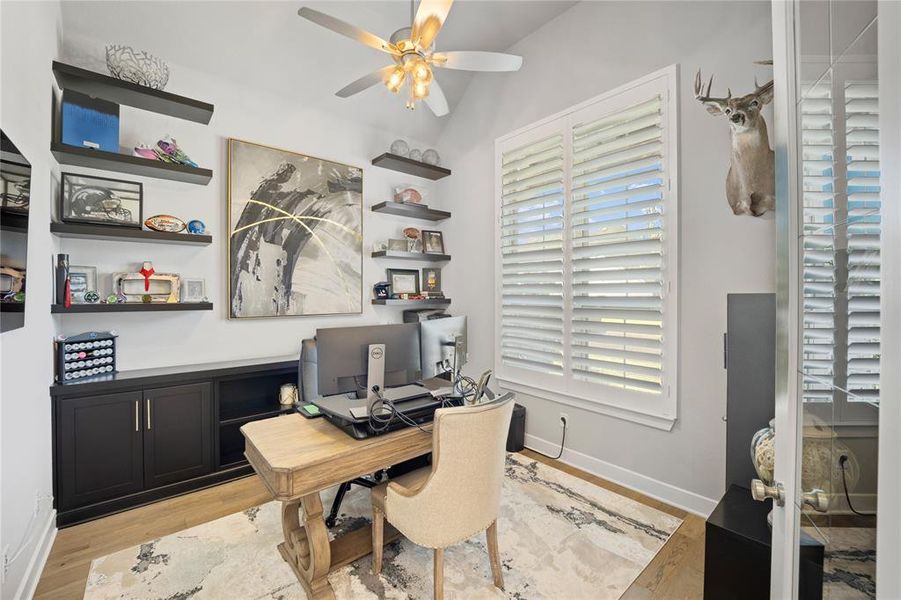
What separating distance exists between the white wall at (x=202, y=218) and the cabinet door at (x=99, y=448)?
42 centimetres

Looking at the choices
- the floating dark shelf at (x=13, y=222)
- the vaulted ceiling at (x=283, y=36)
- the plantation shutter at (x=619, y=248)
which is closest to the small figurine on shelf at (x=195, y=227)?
the vaulted ceiling at (x=283, y=36)

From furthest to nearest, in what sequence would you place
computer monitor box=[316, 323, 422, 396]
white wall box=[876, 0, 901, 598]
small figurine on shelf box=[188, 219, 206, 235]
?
small figurine on shelf box=[188, 219, 206, 235] → computer monitor box=[316, 323, 422, 396] → white wall box=[876, 0, 901, 598]

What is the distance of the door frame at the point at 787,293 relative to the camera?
0.86m

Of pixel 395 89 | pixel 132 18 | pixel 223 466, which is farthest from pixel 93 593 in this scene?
pixel 132 18

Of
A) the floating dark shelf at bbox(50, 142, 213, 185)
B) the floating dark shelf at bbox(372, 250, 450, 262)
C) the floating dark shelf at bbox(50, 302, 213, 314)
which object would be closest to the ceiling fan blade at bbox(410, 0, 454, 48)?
the floating dark shelf at bbox(50, 142, 213, 185)

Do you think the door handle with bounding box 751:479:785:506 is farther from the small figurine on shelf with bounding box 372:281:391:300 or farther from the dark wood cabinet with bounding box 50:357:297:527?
the small figurine on shelf with bounding box 372:281:391:300

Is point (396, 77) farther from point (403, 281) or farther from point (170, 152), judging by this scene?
point (403, 281)

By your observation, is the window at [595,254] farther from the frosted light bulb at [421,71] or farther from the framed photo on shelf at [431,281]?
the frosted light bulb at [421,71]

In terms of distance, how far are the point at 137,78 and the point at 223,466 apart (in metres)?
2.67

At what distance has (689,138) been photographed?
2.27m

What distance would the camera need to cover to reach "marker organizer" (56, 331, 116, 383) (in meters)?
2.20

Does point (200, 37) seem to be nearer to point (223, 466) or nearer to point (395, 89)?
point (395, 89)

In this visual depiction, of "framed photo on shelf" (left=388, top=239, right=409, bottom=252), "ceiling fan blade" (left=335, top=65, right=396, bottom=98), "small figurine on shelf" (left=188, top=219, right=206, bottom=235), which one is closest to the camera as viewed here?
"ceiling fan blade" (left=335, top=65, right=396, bottom=98)

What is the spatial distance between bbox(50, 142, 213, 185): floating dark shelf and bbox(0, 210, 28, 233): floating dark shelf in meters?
1.03
